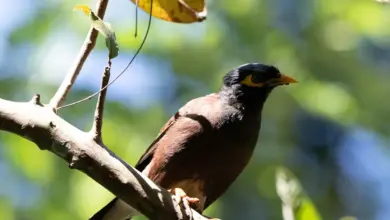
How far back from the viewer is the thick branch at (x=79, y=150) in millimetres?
1092

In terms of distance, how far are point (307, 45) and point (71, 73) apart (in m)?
2.35

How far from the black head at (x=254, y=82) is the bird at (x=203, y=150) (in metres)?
0.02

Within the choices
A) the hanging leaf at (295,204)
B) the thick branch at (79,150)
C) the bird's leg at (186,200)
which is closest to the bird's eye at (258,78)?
the bird's leg at (186,200)

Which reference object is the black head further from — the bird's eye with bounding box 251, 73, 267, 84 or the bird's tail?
the bird's tail

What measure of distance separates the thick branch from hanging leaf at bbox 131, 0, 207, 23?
17.3 inches

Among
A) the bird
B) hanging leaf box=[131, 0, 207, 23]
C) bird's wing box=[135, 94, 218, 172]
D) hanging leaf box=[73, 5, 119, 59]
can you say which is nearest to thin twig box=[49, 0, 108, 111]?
hanging leaf box=[73, 5, 119, 59]

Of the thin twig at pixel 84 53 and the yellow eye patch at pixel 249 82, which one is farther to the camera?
the yellow eye patch at pixel 249 82

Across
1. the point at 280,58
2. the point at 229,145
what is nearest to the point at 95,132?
the point at 229,145

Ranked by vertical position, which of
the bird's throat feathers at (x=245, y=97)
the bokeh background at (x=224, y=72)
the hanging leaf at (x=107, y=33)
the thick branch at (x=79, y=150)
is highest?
the hanging leaf at (x=107, y=33)

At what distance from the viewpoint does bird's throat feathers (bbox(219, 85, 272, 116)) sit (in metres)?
1.88

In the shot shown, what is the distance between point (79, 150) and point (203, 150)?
0.62 meters

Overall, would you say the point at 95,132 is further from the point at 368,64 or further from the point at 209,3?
the point at 368,64

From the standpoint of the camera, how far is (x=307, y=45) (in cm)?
348

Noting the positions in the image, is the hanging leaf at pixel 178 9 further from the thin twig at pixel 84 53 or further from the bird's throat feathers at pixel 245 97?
the bird's throat feathers at pixel 245 97
